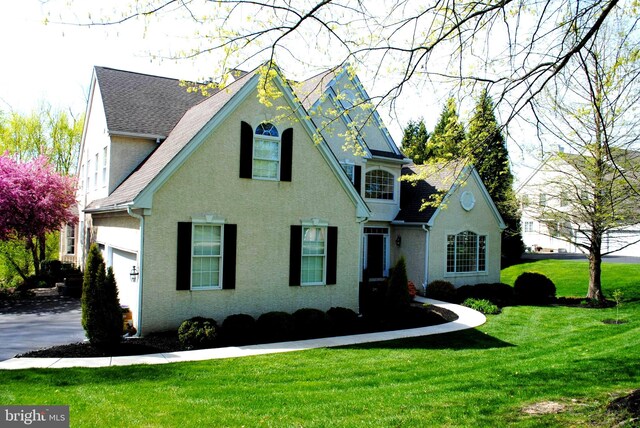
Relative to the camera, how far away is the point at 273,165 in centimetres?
1427

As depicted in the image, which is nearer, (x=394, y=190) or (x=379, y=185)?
(x=379, y=185)

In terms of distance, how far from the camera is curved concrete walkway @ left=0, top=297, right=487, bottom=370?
962 centimetres

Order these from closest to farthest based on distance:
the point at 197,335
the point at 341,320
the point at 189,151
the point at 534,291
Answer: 1. the point at 197,335
2. the point at 189,151
3. the point at 341,320
4. the point at 534,291

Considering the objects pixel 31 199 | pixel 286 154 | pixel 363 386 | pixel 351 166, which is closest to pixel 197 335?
pixel 363 386

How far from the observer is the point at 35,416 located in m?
6.41

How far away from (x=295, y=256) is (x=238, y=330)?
10.1ft

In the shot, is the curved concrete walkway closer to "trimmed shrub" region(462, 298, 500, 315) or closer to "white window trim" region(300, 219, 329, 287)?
"trimmed shrub" region(462, 298, 500, 315)

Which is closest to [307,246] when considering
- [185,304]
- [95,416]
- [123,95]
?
[185,304]

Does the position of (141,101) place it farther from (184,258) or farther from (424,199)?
(424,199)

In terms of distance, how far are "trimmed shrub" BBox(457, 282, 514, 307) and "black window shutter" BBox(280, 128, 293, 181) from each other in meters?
10.1

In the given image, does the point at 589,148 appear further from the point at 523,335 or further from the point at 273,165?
the point at 273,165

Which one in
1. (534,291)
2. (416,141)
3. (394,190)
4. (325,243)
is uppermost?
(416,141)

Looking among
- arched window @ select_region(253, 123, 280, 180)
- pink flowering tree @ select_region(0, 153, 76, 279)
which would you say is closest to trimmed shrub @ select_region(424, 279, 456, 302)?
arched window @ select_region(253, 123, 280, 180)

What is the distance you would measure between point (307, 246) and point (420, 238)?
8.04 metres
